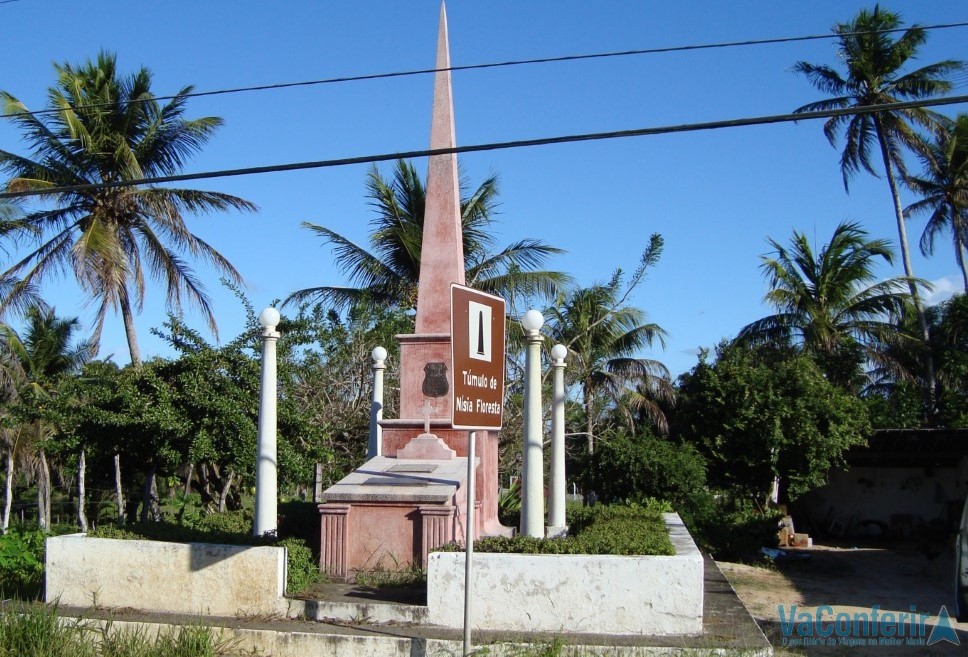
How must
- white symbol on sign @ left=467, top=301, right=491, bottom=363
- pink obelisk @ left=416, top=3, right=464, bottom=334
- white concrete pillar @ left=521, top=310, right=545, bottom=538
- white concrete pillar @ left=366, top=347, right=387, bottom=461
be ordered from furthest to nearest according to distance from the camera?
white concrete pillar @ left=366, top=347, right=387, bottom=461 < pink obelisk @ left=416, top=3, right=464, bottom=334 < white concrete pillar @ left=521, top=310, right=545, bottom=538 < white symbol on sign @ left=467, top=301, right=491, bottom=363

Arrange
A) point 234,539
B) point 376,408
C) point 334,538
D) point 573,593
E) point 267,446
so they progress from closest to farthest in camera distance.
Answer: point 573,593, point 234,539, point 267,446, point 334,538, point 376,408

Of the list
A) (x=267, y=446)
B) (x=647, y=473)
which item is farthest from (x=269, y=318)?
(x=647, y=473)

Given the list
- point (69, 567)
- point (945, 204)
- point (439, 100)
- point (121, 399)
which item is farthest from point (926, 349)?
point (69, 567)

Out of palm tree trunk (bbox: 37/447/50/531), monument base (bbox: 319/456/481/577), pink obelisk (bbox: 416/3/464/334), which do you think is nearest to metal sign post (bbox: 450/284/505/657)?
monument base (bbox: 319/456/481/577)

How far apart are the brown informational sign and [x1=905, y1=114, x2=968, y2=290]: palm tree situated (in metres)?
26.6

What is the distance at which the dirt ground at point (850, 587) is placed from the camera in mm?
10062

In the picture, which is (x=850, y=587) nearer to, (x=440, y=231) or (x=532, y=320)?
(x=532, y=320)

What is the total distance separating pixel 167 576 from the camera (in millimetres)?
8977

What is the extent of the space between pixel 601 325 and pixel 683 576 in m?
17.7

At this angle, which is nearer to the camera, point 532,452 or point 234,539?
point 234,539

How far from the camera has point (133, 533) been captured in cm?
984

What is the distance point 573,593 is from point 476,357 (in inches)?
96.1

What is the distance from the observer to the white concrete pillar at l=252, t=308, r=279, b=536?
33.2 ft

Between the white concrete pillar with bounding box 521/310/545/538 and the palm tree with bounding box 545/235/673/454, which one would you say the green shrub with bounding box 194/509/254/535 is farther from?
the palm tree with bounding box 545/235/673/454
